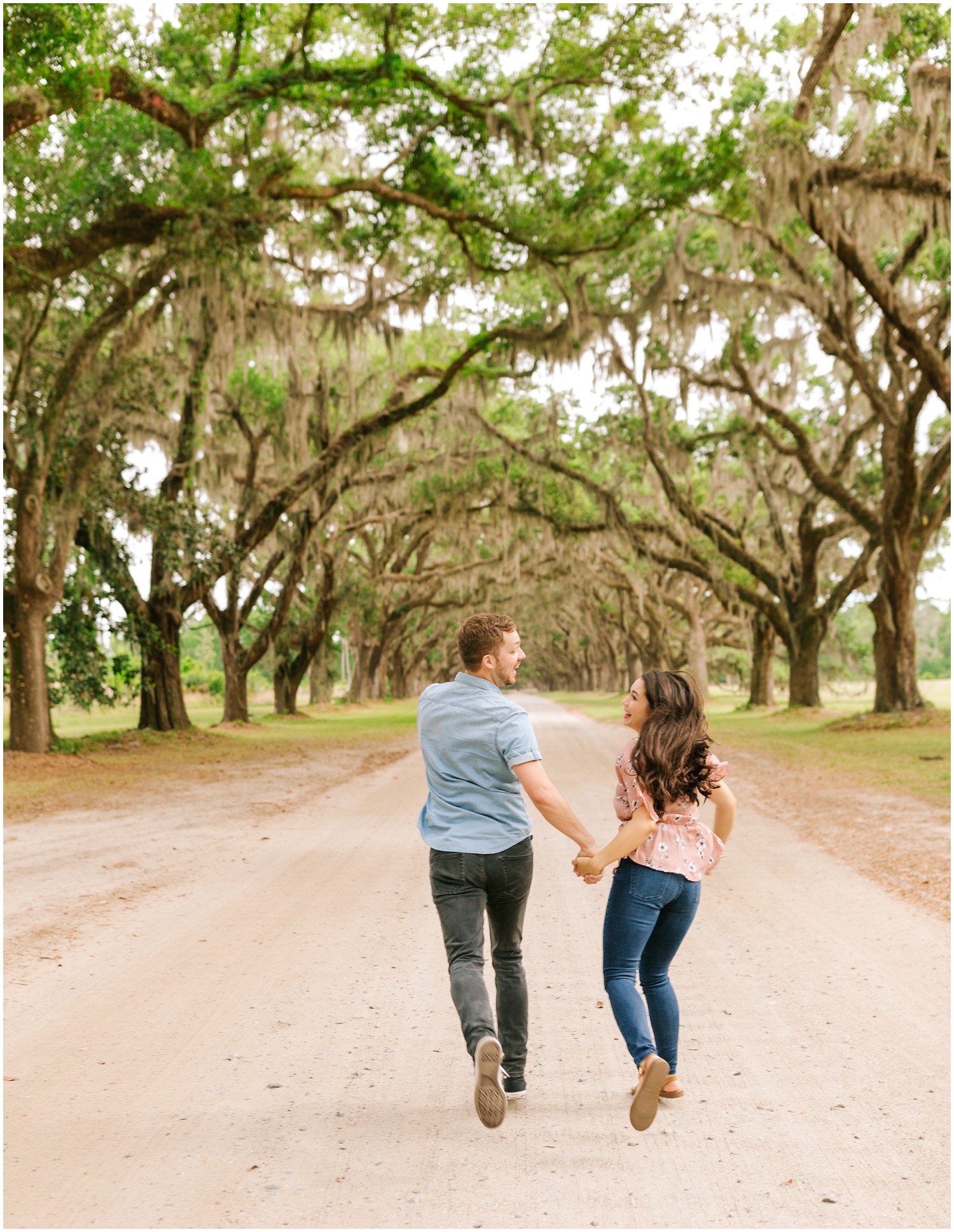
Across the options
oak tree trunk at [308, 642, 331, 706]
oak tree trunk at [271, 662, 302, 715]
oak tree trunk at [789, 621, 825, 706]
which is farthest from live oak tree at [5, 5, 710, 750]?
oak tree trunk at [308, 642, 331, 706]

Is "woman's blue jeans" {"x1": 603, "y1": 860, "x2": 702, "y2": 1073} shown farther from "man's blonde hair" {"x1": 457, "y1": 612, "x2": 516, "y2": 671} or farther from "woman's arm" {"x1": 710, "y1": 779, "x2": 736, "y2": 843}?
"man's blonde hair" {"x1": 457, "y1": 612, "x2": 516, "y2": 671}

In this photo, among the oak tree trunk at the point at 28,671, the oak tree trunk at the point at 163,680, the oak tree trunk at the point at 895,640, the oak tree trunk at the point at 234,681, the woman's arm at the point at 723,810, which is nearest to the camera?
the woman's arm at the point at 723,810

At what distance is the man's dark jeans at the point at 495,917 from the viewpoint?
3.50 m

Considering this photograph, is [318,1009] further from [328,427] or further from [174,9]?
[328,427]

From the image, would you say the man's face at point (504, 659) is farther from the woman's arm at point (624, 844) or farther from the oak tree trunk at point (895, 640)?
the oak tree trunk at point (895, 640)

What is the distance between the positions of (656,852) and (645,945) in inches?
13.1

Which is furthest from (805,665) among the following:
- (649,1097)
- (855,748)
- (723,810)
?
(649,1097)

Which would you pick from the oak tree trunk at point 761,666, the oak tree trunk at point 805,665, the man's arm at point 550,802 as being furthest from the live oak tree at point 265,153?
the oak tree trunk at point 761,666

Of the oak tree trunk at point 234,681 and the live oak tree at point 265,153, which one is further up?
the live oak tree at point 265,153

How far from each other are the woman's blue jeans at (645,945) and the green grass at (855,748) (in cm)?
807

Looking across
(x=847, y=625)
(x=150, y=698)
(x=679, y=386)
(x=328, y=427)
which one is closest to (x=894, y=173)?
(x=679, y=386)

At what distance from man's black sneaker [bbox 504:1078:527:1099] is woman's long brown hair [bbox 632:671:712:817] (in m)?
1.02

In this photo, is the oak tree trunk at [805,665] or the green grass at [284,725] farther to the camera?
the oak tree trunk at [805,665]

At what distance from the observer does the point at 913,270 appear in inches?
734
